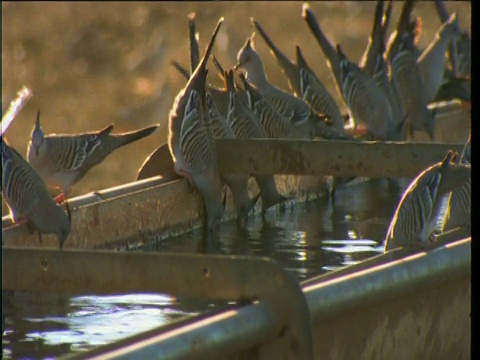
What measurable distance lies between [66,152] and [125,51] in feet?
55.8

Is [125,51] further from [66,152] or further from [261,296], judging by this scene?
[261,296]

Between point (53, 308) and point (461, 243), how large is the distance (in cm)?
184

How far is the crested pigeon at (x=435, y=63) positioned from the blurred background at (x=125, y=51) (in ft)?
12.8

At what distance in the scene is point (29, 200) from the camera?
661 cm

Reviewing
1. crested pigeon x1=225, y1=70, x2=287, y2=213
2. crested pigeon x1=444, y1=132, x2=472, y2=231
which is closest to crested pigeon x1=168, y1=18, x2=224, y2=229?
crested pigeon x1=225, y1=70, x2=287, y2=213

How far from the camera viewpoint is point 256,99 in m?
8.91

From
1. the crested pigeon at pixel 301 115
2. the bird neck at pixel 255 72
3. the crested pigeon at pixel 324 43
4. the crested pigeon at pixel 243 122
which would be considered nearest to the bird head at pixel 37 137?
the crested pigeon at pixel 243 122

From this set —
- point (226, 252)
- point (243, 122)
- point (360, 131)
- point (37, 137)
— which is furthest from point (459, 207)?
point (360, 131)

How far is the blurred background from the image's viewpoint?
17969 millimetres

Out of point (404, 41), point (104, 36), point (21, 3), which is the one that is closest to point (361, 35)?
point (104, 36)

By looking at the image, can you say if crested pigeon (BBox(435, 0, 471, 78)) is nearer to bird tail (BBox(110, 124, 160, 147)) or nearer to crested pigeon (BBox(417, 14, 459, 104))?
crested pigeon (BBox(417, 14, 459, 104))

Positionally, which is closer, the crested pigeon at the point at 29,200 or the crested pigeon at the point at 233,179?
the crested pigeon at the point at 29,200

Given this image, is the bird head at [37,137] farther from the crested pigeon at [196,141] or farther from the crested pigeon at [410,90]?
the crested pigeon at [410,90]

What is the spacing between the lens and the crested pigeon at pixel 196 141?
7.52m
